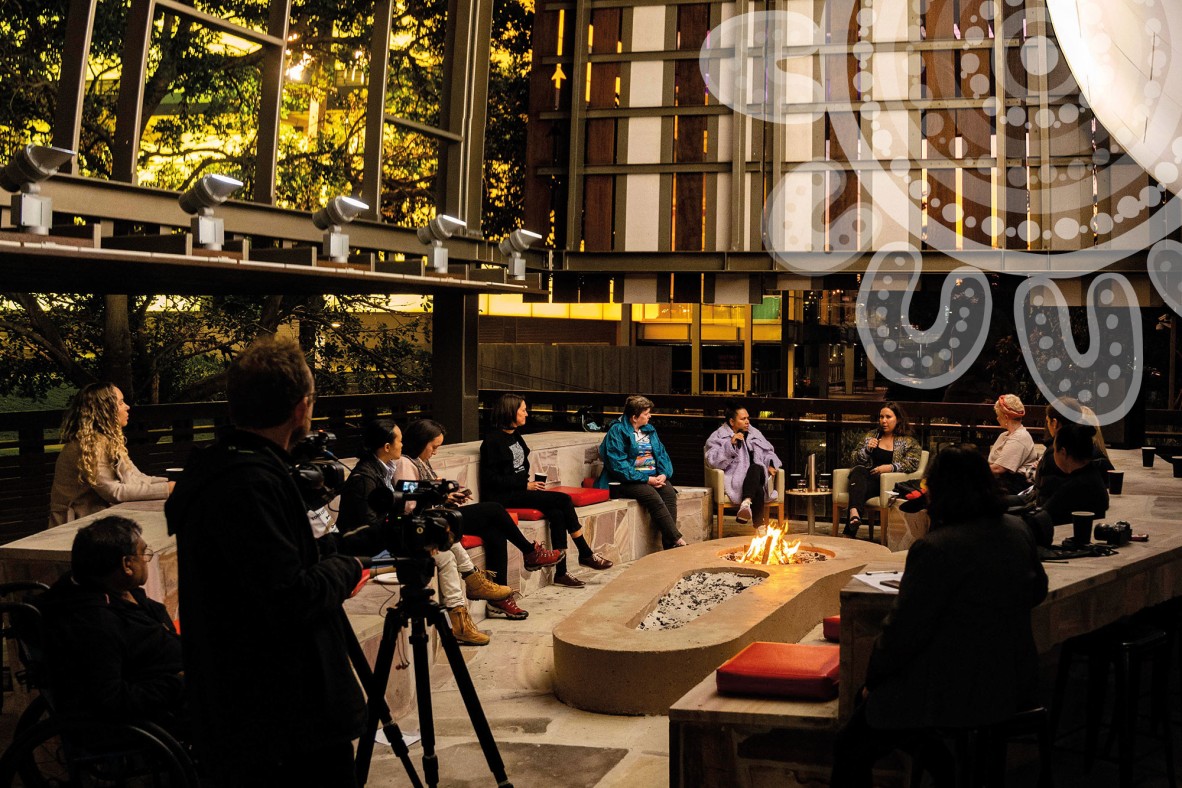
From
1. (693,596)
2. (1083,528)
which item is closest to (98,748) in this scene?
(1083,528)

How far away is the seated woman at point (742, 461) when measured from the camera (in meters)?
10.8

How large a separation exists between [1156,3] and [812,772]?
10.7 feet

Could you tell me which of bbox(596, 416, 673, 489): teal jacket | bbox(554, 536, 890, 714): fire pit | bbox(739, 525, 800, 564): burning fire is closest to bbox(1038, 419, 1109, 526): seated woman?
bbox(554, 536, 890, 714): fire pit

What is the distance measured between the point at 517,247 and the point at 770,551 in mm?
3424

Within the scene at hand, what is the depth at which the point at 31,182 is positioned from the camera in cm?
548

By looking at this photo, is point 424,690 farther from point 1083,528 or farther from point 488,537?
point 488,537

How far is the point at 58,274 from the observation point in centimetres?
660

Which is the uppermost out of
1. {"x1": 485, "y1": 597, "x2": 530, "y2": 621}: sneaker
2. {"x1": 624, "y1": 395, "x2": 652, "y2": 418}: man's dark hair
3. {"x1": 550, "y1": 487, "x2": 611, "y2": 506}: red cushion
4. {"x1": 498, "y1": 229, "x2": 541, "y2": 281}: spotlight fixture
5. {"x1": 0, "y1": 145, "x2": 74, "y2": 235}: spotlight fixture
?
{"x1": 498, "y1": 229, "x2": 541, "y2": 281}: spotlight fixture

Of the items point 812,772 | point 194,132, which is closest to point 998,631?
point 812,772

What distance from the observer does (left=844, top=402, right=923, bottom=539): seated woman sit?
10.2 m

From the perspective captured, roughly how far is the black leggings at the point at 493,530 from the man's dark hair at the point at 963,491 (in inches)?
186

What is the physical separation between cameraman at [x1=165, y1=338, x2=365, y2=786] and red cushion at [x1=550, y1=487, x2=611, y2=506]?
22.5 ft

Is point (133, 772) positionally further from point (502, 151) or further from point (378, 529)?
point (502, 151)

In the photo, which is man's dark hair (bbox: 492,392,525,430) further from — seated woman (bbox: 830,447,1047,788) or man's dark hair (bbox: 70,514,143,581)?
seated woman (bbox: 830,447,1047,788)
